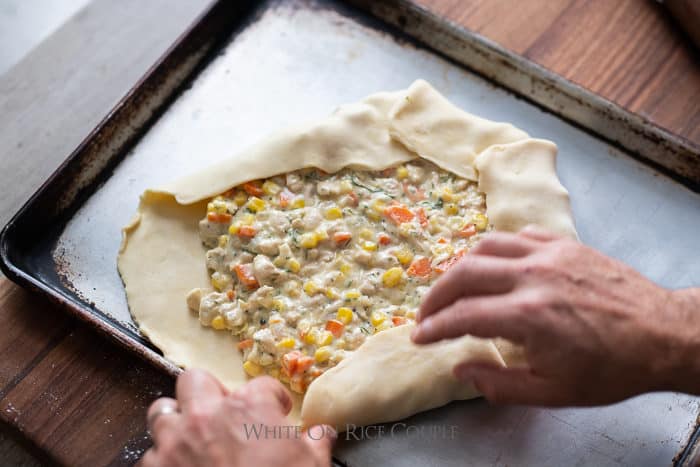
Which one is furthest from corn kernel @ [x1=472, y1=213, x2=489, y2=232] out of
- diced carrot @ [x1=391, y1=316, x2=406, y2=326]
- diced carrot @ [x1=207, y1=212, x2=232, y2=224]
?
diced carrot @ [x1=207, y1=212, x2=232, y2=224]

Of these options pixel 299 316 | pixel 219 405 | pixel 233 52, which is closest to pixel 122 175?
pixel 233 52

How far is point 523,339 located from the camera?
5.46 ft

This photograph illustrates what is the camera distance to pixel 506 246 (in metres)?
1.79

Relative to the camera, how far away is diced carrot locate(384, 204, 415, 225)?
2441mm

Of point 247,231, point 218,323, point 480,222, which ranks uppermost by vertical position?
point 480,222

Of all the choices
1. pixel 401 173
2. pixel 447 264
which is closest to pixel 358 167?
pixel 401 173

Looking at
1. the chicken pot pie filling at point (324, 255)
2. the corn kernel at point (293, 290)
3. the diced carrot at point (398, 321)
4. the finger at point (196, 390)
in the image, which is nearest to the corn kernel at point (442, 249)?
the chicken pot pie filling at point (324, 255)

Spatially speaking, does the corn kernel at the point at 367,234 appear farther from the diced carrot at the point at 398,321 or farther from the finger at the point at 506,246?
the finger at the point at 506,246

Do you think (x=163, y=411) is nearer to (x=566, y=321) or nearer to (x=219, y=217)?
(x=219, y=217)

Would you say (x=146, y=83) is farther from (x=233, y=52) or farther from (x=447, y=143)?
(x=447, y=143)

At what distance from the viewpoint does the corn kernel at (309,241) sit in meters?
2.38

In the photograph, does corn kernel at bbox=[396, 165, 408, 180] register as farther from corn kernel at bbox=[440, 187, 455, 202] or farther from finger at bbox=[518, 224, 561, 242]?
finger at bbox=[518, 224, 561, 242]

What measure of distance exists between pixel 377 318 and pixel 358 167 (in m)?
0.60

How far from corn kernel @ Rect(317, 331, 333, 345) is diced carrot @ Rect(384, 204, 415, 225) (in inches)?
18.5
